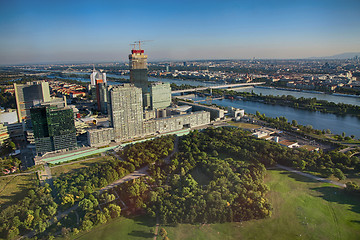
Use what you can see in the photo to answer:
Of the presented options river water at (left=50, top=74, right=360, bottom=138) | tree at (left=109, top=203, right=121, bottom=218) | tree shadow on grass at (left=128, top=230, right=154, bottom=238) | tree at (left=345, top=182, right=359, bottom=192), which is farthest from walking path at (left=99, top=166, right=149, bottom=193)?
river water at (left=50, top=74, right=360, bottom=138)

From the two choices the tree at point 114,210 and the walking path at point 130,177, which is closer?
the tree at point 114,210

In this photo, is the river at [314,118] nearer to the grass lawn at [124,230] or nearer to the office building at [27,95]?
the grass lawn at [124,230]

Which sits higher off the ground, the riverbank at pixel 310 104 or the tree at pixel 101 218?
the riverbank at pixel 310 104

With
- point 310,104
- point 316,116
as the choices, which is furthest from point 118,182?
point 310,104

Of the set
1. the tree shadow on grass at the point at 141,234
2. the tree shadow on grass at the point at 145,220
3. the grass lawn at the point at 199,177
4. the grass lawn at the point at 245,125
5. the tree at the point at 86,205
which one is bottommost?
the tree shadow on grass at the point at 141,234

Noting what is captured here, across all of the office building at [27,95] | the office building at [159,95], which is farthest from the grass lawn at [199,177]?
the office building at [27,95]

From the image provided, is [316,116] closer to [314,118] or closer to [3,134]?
[314,118]
